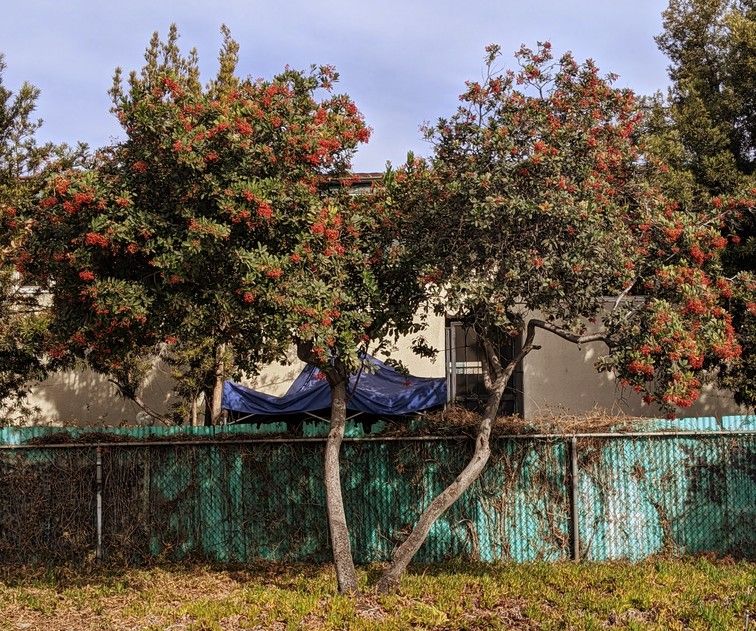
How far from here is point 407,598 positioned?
9133 millimetres

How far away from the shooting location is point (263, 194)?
8.46 meters

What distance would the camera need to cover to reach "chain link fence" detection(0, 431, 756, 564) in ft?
37.2

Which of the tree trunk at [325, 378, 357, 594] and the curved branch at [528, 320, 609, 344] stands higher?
the curved branch at [528, 320, 609, 344]

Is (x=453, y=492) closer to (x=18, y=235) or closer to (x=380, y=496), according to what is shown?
(x=380, y=496)

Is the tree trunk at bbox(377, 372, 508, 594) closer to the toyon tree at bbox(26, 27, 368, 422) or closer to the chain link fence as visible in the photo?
the chain link fence

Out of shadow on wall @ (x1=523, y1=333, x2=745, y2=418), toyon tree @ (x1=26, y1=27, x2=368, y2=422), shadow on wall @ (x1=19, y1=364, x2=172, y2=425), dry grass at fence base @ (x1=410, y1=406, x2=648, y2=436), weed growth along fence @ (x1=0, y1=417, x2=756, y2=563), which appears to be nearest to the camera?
toyon tree @ (x1=26, y1=27, x2=368, y2=422)

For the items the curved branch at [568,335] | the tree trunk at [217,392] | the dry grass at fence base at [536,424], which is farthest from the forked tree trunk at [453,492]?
the tree trunk at [217,392]

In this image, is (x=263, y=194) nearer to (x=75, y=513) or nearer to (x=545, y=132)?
(x=545, y=132)

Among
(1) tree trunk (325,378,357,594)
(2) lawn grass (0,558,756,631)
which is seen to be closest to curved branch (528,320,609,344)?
(1) tree trunk (325,378,357,594)

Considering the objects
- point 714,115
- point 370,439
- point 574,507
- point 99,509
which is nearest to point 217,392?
point 99,509

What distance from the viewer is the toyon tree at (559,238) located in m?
9.04

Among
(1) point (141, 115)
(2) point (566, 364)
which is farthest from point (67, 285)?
(2) point (566, 364)

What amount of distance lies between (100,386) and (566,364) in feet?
31.5

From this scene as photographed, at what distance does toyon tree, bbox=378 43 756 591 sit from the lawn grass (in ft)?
2.81
